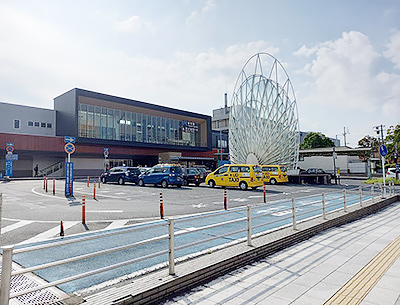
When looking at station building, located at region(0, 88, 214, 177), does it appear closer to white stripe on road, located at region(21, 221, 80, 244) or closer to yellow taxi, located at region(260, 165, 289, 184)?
yellow taxi, located at region(260, 165, 289, 184)

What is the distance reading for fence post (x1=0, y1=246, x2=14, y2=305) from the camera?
2.74 metres

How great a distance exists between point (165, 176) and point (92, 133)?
1054 inches

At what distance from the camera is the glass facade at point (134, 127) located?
44.0 meters

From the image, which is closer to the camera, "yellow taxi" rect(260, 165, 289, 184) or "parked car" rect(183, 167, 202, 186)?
"parked car" rect(183, 167, 202, 186)

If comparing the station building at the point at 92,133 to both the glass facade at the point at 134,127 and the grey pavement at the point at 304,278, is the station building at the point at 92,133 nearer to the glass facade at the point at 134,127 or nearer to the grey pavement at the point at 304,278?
the glass facade at the point at 134,127

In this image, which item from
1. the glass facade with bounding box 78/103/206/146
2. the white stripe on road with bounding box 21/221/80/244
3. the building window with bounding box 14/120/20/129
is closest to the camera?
the white stripe on road with bounding box 21/221/80/244

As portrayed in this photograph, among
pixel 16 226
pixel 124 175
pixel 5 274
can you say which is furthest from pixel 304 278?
pixel 124 175

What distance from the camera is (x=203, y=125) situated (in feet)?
200

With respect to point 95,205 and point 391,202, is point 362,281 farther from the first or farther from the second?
point 391,202

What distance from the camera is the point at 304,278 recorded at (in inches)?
182

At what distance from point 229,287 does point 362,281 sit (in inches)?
86.0

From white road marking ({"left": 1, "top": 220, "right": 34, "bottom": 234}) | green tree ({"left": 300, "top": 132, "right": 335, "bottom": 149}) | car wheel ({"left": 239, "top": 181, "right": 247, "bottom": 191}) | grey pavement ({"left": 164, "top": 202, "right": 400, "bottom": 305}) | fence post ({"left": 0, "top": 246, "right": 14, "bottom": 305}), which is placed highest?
green tree ({"left": 300, "top": 132, "right": 335, "bottom": 149})

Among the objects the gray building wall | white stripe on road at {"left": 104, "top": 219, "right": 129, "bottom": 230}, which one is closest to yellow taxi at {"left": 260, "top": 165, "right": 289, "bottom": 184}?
white stripe on road at {"left": 104, "top": 219, "right": 129, "bottom": 230}

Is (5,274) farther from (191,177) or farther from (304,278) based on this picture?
(191,177)
